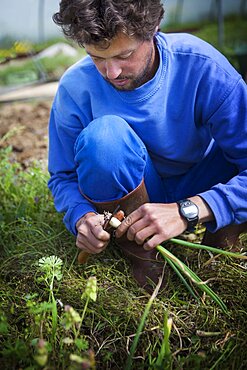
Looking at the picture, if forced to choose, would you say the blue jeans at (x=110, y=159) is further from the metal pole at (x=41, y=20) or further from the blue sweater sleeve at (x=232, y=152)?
the metal pole at (x=41, y=20)

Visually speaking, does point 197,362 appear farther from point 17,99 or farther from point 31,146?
point 17,99

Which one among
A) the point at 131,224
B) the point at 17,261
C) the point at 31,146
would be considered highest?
the point at 131,224

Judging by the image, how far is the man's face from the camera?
5.58ft

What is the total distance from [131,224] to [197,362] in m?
0.43

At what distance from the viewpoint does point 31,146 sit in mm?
3256

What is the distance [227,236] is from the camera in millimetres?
1937

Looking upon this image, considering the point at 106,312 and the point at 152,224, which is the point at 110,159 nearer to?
the point at 152,224

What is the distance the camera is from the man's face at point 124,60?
5.58 ft

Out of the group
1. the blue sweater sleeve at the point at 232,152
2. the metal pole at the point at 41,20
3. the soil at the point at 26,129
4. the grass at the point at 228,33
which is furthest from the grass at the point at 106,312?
the metal pole at the point at 41,20

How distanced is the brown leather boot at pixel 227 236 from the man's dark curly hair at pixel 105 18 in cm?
68

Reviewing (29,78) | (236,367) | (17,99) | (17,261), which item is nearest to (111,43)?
(17,261)

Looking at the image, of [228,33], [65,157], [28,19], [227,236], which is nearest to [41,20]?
[28,19]

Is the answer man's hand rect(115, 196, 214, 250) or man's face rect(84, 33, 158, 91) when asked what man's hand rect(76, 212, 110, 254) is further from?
man's face rect(84, 33, 158, 91)

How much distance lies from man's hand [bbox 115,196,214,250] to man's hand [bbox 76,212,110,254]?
0.16 feet
